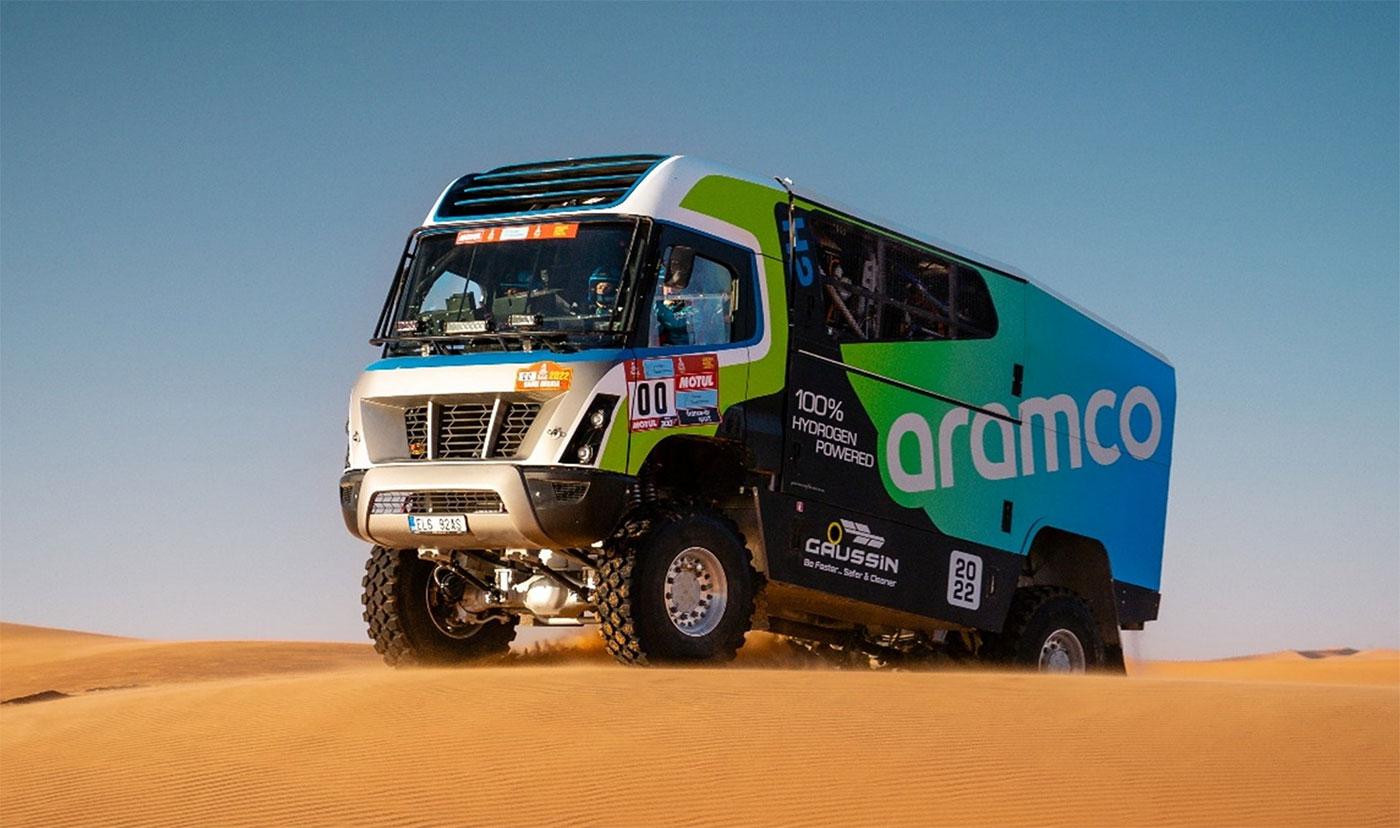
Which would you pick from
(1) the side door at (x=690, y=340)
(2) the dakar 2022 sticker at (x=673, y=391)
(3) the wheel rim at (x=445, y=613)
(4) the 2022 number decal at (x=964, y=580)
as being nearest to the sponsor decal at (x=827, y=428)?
(1) the side door at (x=690, y=340)

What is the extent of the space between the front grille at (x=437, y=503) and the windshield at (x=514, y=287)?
3.87 feet

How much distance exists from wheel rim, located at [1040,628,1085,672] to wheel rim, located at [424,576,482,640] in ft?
18.9

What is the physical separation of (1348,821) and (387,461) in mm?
7558

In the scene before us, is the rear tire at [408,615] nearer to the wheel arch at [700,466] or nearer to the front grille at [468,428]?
the front grille at [468,428]

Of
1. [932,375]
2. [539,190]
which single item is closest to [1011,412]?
[932,375]

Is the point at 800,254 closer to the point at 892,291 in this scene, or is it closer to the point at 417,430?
the point at 892,291

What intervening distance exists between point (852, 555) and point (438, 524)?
3774 mm

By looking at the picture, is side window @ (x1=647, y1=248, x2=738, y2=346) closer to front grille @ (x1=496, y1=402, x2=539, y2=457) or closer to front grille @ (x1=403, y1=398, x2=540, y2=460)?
front grille @ (x1=496, y1=402, x2=539, y2=457)

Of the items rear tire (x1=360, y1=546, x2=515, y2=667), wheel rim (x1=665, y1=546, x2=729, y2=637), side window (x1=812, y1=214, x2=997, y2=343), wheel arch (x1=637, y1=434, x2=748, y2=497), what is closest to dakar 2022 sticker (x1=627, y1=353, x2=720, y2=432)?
wheel arch (x1=637, y1=434, x2=748, y2=497)

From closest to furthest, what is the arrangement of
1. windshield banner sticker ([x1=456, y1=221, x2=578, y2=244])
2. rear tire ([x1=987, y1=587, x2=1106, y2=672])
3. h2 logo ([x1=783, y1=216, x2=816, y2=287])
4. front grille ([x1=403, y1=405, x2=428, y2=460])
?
front grille ([x1=403, y1=405, x2=428, y2=460])
windshield banner sticker ([x1=456, y1=221, x2=578, y2=244])
h2 logo ([x1=783, y1=216, x2=816, y2=287])
rear tire ([x1=987, y1=587, x2=1106, y2=672])

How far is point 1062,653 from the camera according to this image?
64.3 ft

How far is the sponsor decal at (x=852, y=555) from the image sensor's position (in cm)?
1641

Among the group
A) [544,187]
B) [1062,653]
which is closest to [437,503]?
[544,187]

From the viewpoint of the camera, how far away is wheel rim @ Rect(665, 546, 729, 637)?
15.1 meters
